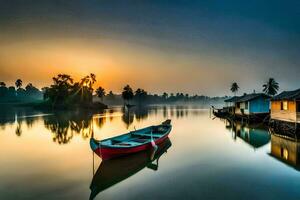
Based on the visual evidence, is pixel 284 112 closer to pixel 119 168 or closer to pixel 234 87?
pixel 119 168

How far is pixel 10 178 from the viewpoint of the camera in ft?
42.2

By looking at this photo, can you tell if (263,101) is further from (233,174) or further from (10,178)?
(10,178)

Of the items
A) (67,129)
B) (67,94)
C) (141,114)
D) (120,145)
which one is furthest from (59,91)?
(120,145)

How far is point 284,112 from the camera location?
26.0 m

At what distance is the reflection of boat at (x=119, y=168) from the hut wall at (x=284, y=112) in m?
16.3

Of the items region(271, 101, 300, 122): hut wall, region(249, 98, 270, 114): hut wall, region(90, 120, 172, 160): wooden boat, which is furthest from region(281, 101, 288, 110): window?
region(90, 120, 172, 160): wooden boat

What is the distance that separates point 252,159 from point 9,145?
23.6m

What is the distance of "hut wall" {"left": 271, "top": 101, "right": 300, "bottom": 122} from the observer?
2381 centimetres

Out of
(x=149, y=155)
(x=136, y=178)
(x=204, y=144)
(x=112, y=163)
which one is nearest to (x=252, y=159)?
(x=204, y=144)

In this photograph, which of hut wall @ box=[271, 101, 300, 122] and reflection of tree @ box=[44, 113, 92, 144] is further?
reflection of tree @ box=[44, 113, 92, 144]

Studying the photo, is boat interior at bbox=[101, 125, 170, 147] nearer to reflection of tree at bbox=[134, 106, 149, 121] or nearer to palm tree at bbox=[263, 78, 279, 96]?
reflection of tree at bbox=[134, 106, 149, 121]

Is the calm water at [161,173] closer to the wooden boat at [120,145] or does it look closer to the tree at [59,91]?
the wooden boat at [120,145]

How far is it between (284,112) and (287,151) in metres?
9.88

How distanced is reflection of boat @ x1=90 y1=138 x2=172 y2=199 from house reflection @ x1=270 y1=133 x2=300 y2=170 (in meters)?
9.55
